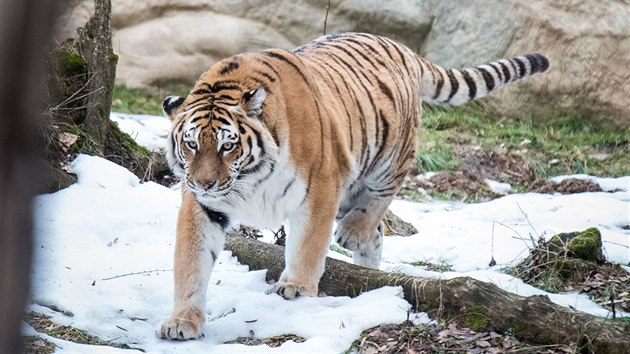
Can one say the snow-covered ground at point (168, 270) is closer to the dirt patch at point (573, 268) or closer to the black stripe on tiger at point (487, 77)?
the dirt patch at point (573, 268)

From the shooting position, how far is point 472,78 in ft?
21.2

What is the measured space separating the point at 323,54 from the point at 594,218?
313 cm

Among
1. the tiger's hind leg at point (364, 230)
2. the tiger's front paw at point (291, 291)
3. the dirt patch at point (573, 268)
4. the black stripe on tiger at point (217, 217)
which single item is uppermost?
the black stripe on tiger at point (217, 217)

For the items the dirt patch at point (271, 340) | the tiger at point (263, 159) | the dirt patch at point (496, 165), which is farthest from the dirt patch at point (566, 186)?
the dirt patch at point (271, 340)

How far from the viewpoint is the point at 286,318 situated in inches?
171

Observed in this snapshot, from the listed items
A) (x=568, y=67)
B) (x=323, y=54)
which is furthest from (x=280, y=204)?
(x=568, y=67)

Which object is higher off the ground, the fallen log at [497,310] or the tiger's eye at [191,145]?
the tiger's eye at [191,145]

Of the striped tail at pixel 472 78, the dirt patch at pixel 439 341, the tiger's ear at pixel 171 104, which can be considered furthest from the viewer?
the striped tail at pixel 472 78

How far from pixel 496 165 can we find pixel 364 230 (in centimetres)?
406

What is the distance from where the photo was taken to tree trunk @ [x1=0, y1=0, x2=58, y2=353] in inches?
37.4

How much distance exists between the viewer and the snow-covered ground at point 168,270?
418 cm

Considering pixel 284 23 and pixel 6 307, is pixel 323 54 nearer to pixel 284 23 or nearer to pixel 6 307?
pixel 6 307

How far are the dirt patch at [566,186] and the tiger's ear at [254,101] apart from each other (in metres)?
5.07

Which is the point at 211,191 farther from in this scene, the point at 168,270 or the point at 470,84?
the point at 470,84
